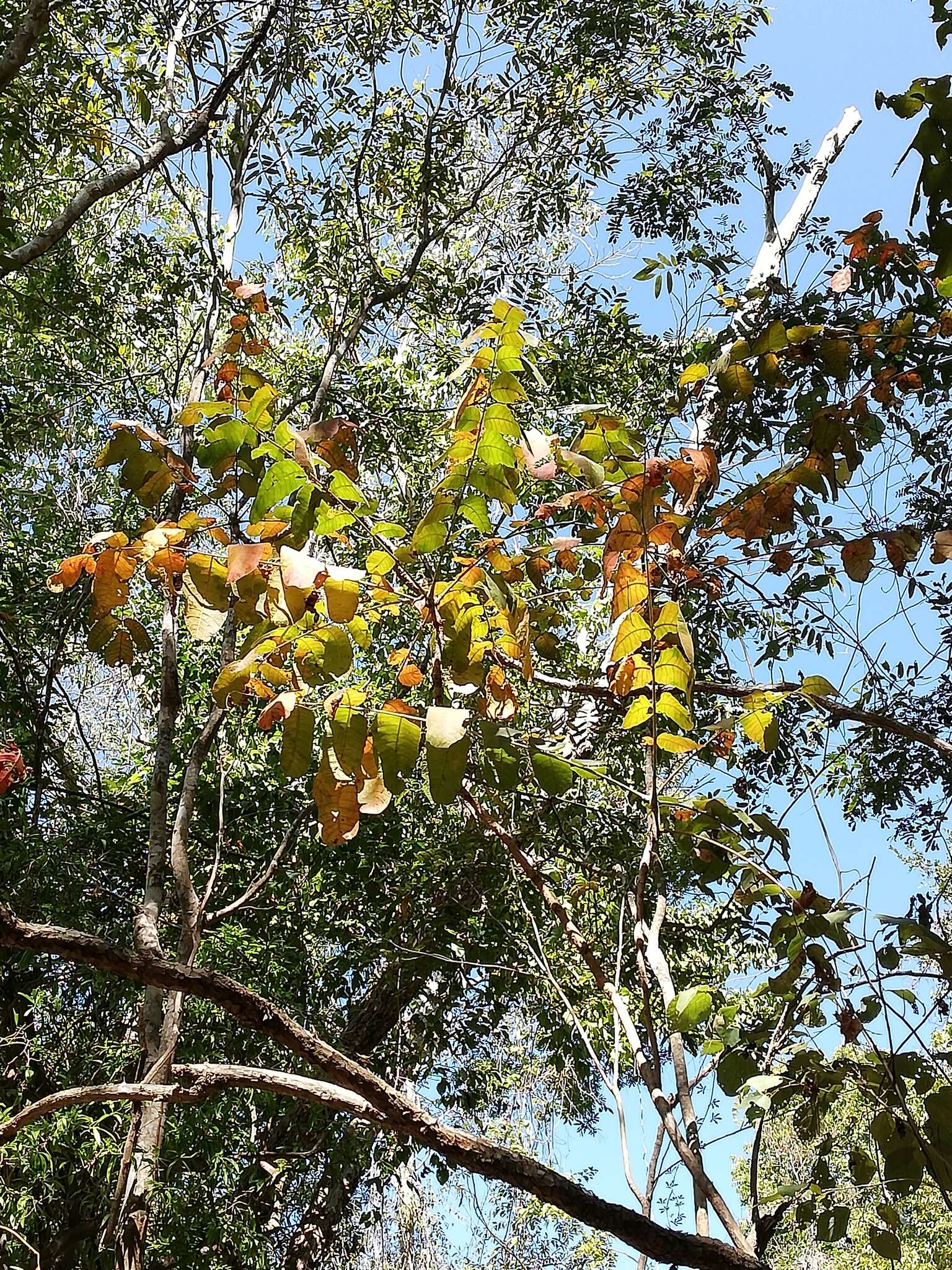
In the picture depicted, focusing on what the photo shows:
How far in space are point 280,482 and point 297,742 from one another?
289 millimetres

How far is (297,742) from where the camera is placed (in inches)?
38.2

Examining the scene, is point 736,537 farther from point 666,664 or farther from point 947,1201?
point 947,1201

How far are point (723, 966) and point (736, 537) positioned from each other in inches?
109

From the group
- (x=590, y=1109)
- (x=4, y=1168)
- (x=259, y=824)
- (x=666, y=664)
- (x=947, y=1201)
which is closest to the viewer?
(x=947, y=1201)

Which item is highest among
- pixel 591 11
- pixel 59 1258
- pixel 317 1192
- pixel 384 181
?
pixel 591 11

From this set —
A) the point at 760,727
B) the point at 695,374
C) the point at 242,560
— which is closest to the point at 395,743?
the point at 242,560

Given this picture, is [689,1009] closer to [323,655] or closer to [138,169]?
[323,655]

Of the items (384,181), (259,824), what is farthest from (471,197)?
(259,824)

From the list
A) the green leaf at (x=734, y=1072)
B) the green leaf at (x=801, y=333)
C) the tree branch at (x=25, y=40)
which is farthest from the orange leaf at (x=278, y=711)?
the tree branch at (x=25, y=40)

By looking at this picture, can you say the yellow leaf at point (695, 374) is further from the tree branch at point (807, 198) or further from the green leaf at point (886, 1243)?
the tree branch at point (807, 198)

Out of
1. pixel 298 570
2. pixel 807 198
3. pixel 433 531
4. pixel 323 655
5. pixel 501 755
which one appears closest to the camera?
pixel 298 570

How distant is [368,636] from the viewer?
117 cm

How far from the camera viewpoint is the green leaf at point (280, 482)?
42.1 inches

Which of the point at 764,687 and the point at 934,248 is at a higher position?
the point at 934,248
